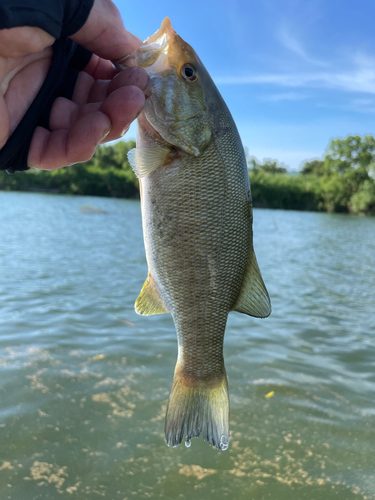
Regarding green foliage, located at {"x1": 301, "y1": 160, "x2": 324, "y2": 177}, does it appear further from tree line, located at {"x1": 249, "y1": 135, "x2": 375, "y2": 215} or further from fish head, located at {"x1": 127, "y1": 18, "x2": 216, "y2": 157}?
fish head, located at {"x1": 127, "y1": 18, "x2": 216, "y2": 157}

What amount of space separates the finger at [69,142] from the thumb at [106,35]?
22.0 inches

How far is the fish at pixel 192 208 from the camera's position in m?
2.27

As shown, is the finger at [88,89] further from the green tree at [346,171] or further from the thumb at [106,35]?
the green tree at [346,171]

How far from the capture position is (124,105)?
2.17 meters

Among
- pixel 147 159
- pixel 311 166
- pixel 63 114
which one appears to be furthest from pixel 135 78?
pixel 311 166

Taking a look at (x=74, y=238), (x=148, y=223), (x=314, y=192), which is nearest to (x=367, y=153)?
(x=314, y=192)

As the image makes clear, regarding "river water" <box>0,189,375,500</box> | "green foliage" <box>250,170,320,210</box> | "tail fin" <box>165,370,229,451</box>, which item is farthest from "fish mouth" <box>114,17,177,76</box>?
"green foliage" <box>250,170,320,210</box>

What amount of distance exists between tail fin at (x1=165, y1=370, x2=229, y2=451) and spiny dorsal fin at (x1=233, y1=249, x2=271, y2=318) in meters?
0.51

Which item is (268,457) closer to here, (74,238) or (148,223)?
(148,223)

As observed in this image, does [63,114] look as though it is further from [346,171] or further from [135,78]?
[346,171]

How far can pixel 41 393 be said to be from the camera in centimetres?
532

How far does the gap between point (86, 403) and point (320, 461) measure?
9.63ft

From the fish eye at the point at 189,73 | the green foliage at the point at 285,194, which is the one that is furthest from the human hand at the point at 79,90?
the green foliage at the point at 285,194

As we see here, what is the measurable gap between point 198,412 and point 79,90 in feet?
7.69
